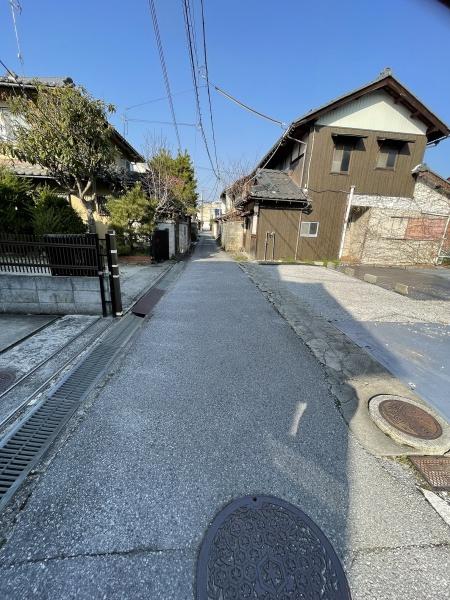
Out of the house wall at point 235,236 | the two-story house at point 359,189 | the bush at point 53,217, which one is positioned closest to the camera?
the bush at point 53,217

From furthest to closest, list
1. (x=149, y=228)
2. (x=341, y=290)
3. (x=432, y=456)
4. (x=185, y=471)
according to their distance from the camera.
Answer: (x=149, y=228) < (x=341, y=290) < (x=432, y=456) < (x=185, y=471)

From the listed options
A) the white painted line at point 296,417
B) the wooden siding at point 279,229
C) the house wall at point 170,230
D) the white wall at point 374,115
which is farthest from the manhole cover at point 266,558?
the white wall at point 374,115

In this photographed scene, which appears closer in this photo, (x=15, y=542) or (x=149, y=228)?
(x=15, y=542)

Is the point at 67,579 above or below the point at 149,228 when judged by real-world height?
below

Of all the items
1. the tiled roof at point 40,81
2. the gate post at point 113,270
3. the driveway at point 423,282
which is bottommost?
the driveway at point 423,282

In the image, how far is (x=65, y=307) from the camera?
4.79m

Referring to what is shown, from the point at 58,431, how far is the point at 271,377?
87.0 inches

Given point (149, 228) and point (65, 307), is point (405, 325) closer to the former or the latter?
point (65, 307)

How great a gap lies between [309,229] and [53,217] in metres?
11.2

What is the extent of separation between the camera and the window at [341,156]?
41.9 ft

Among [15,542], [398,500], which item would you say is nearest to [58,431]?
[15,542]

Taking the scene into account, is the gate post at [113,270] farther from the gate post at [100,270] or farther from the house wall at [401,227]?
the house wall at [401,227]

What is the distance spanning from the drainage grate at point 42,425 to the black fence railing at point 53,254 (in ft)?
5.82

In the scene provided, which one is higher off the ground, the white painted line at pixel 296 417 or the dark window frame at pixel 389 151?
the dark window frame at pixel 389 151
